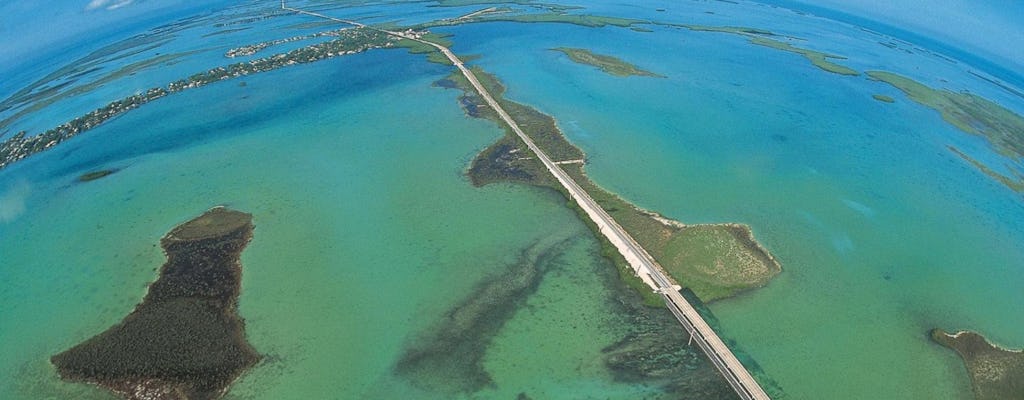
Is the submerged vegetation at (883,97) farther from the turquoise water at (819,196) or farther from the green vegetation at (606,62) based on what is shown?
the green vegetation at (606,62)

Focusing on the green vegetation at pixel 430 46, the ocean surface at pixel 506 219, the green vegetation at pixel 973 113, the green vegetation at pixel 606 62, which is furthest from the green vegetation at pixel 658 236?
the green vegetation at pixel 973 113

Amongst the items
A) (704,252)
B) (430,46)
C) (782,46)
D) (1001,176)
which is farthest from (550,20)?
(704,252)

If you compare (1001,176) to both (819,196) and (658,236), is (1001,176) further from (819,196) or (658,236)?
(658,236)

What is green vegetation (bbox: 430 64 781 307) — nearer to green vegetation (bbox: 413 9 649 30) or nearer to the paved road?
the paved road

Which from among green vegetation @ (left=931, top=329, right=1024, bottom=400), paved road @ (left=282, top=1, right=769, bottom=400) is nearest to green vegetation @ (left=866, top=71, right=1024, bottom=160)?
green vegetation @ (left=931, top=329, right=1024, bottom=400)

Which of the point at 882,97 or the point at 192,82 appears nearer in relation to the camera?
the point at 882,97
